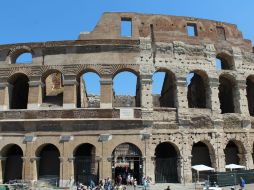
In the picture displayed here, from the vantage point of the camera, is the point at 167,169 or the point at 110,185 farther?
the point at 167,169

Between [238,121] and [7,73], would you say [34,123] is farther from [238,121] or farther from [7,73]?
[238,121]

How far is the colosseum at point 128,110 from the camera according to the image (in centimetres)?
1802

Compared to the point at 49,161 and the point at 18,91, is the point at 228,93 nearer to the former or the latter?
the point at 49,161

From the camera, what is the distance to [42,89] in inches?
761

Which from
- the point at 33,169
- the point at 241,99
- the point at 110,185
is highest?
the point at 241,99

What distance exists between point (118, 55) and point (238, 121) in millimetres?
9005

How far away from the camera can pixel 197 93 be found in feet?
74.9

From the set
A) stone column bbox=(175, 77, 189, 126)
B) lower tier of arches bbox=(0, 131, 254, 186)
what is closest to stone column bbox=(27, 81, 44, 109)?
lower tier of arches bbox=(0, 131, 254, 186)

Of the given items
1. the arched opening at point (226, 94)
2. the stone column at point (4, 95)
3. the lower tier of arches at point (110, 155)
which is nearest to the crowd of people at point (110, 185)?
the lower tier of arches at point (110, 155)

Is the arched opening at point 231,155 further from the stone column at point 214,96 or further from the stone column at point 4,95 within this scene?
the stone column at point 4,95

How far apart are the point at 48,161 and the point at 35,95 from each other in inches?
171

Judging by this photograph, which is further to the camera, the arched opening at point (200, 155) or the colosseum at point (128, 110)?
the arched opening at point (200, 155)

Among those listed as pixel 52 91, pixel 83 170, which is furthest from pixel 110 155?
pixel 52 91

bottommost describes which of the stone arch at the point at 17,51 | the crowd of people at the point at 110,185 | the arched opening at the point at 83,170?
the crowd of people at the point at 110,185
